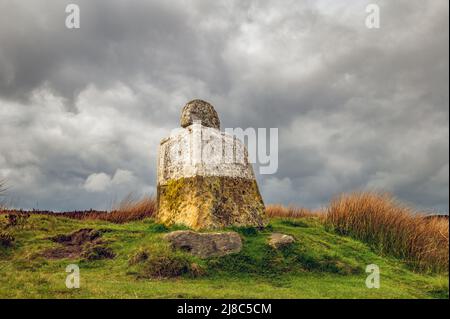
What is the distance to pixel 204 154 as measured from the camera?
13648 mm

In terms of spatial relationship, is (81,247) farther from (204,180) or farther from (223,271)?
(223,271)

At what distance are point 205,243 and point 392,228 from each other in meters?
7.30

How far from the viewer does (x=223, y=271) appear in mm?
10852

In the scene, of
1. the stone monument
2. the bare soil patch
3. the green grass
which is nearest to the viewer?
the green grass

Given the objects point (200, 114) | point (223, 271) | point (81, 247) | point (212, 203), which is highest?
point (200, 114)

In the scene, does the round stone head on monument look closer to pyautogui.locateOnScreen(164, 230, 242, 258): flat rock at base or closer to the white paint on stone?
the white paint on stone

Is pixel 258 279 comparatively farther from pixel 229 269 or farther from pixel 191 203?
pixel 191 203

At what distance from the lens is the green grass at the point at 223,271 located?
8828 mm

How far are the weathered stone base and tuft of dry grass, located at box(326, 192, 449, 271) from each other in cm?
404

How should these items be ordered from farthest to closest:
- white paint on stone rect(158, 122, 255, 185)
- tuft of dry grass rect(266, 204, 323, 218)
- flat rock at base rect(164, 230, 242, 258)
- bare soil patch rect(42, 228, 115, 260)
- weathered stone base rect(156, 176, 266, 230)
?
tuft of dry grass rect(266, 204, 323, 218)
white paint on stone rect(158, 122, 255, 185)
weathered stone base rect(156, 176, 266, 230)
bare soil patch rect(42, 228, 115, 260)
flat rock at base rect(164, 230, 242, 258)

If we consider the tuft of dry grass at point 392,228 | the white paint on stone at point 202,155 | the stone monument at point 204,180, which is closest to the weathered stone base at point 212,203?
the stone monument at point 204,180

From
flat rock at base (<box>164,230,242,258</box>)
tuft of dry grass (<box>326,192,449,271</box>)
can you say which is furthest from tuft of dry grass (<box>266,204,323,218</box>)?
flat rock at base (<box>164,230,242,258</box>)

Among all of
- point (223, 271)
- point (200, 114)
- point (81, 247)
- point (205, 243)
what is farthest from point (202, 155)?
point (81, 247)

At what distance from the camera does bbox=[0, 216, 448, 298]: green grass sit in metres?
8.83
